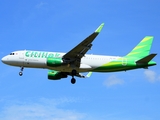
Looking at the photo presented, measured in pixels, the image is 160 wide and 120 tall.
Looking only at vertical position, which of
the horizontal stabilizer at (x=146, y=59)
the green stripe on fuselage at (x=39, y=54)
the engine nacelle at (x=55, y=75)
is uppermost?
the green stripe on fuselage at (x=39, y=54)

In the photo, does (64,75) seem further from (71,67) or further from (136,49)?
(136,49)

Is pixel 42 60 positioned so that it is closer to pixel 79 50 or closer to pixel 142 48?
pixel 79 50

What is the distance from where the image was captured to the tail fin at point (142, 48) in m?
72.4

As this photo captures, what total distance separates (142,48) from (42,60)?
1920 centimetres

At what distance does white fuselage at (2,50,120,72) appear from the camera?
67.6 m

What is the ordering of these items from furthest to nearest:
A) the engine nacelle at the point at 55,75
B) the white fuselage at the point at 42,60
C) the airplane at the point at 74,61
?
the engine nacelle at the point at 55,75 < the white fuselage at the point at 42,60 < the airplane at the point at 74,61

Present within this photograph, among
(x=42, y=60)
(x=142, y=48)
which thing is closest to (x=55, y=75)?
(x=42, y=60)

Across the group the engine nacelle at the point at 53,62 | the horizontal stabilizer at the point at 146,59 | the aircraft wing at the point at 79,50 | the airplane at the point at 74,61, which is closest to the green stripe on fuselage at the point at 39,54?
the airplane at the point at 74,61

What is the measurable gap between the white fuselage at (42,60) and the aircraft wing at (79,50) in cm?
135

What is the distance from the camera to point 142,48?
74188mm

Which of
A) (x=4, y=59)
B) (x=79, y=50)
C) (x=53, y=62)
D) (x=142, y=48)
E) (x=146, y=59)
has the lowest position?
(x=53, y=62)

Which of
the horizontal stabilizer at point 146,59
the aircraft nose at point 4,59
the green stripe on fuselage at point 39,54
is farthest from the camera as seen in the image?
the aircraft nose at point 4,59

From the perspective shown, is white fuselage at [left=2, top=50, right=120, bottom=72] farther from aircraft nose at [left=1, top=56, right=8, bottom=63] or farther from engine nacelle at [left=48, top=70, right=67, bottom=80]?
engine nacelle at [left=48, top=70, right=67, bottom=80]

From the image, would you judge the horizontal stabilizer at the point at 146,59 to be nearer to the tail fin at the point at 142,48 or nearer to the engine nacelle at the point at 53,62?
the tail fin at the point at 142,48
